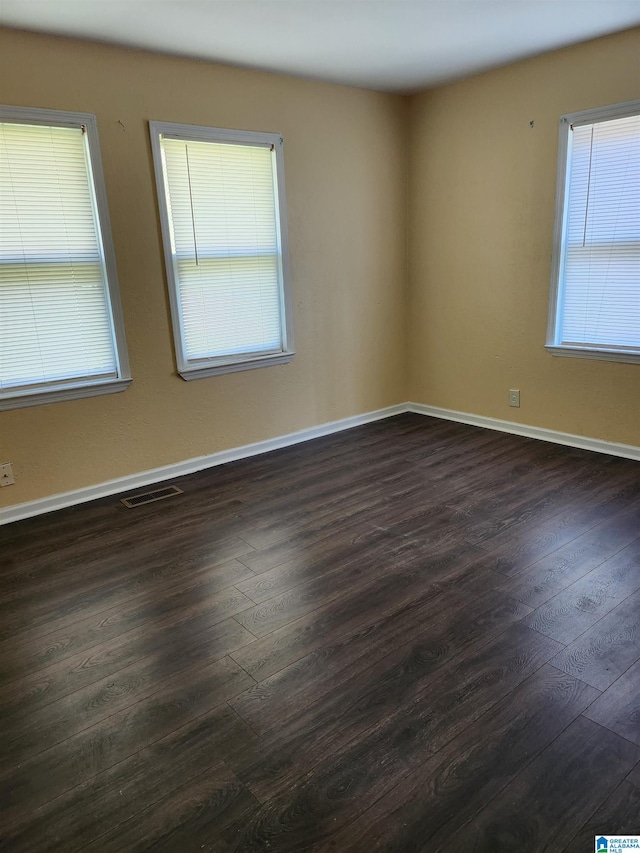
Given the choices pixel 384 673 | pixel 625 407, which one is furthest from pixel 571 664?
pixel 625 407

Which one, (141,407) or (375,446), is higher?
(141,407)

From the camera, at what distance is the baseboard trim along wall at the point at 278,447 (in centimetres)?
342

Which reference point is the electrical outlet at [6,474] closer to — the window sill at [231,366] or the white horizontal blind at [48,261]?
the white horizontal blind at [48,261]

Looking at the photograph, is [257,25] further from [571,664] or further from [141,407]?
[571,664]

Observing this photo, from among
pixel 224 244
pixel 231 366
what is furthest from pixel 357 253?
pixel 231 366

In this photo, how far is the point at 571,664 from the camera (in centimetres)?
195

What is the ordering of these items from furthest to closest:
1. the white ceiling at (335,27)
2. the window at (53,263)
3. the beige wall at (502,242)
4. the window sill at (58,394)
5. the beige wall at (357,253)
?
Answer: the beige wall at (502,242)
the beige wall at (357,253)
the window sill at (58,394)
the window at (53,263)
the white ceiling at (335,27)

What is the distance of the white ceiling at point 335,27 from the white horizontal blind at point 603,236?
2.03 feet

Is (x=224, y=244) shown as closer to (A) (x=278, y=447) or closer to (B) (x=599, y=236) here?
(A) (x=278, y=447)

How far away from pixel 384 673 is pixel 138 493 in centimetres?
222

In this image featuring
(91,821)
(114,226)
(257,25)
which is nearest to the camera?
(91,821)

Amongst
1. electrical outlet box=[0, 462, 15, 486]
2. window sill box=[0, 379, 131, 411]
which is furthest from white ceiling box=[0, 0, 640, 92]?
electrical outlet box=[0, 462, 15, 486]

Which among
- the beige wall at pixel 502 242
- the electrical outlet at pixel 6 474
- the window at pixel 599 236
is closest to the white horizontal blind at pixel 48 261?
the electrical outlet at pixel 6 474

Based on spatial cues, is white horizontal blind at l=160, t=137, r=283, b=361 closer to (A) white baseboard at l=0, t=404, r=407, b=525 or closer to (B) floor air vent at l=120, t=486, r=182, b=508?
(A) white baseboard at l=0, t=404, r=407, b=525
